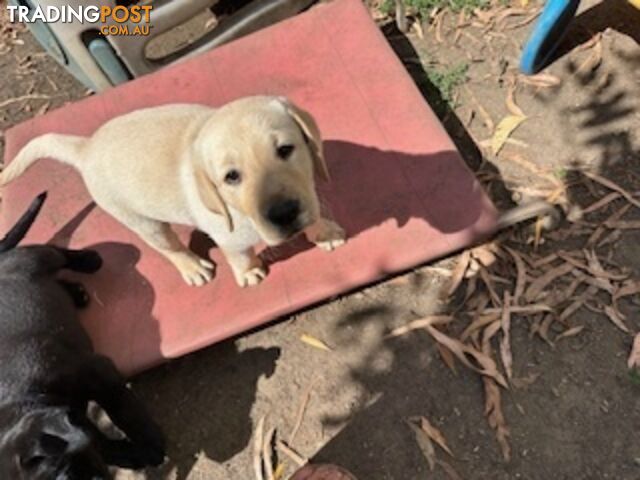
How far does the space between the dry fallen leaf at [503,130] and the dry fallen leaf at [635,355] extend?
1.43 metres

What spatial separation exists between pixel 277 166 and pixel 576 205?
2096 millimetres

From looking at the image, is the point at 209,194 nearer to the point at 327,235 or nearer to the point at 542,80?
the point at 327,235

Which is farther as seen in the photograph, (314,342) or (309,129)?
(314,342)

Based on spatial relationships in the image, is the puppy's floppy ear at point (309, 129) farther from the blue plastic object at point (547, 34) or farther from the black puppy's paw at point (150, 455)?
the blue plastic object at point (547, 34)

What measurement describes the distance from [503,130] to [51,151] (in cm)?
277

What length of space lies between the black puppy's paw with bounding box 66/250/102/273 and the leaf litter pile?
5.95ft

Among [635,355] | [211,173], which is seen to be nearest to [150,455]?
[211,173]

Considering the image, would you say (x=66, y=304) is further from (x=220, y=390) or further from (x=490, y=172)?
(x=490, y=172)

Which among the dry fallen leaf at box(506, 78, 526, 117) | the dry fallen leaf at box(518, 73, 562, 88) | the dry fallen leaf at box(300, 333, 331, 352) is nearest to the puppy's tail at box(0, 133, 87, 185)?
the dry fallen leaf at box(300, 333, 331, 352)

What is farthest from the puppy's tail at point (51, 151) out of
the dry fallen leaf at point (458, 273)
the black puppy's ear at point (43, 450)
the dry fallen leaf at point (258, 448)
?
the dry fallen leaf at point (458, 273)

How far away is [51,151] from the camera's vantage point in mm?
3523

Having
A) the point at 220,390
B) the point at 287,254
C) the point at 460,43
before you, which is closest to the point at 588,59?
the point at 460,43

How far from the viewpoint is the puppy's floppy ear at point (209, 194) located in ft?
9.09

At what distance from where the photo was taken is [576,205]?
383 cm
